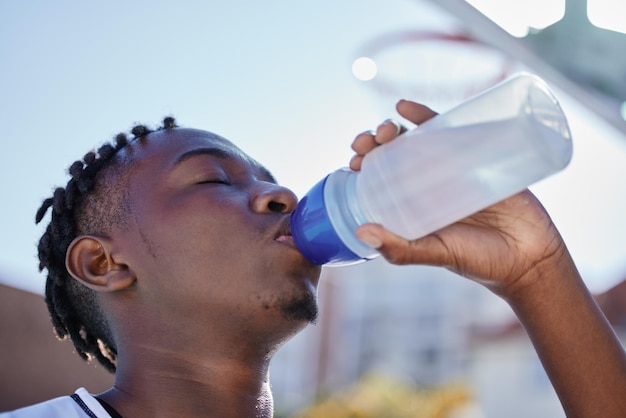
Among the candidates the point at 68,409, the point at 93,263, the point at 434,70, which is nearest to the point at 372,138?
the point at 93,263

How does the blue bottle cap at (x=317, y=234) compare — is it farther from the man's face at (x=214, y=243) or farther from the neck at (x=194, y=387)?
the neck at (x=194, y=387)

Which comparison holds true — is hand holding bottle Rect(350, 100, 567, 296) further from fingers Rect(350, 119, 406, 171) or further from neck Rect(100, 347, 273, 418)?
neck Rect(100, 347, 273, 418)

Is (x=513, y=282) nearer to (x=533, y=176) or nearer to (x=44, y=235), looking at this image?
(x=533, y=176)

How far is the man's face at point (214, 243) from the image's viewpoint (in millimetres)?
1759

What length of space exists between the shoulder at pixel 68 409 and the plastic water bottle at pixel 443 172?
60 cm

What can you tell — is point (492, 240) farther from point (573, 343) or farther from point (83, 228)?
point (83, 228)

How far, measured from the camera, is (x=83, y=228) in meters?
2.10

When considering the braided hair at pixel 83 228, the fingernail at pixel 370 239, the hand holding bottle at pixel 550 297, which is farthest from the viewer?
the braided hair at pixel 83 228

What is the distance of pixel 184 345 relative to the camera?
1.86m

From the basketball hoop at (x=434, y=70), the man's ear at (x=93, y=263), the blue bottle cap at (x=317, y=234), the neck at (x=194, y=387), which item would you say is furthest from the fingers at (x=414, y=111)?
the basketball hoop at (x=434, y=70)

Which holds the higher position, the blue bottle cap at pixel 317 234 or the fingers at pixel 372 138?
the fingers at pixel 372 138

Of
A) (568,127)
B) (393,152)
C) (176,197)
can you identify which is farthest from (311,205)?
(568,127)

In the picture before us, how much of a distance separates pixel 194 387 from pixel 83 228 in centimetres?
54

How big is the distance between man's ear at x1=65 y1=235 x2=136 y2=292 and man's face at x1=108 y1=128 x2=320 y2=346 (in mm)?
52
